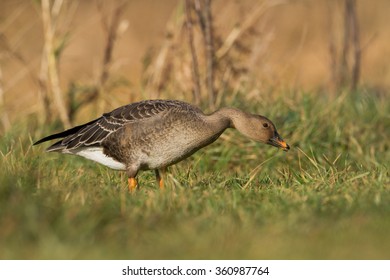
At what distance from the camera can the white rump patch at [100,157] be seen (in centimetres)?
684

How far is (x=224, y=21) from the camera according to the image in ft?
33.7

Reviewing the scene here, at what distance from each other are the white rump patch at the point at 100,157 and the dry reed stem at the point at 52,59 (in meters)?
2.47

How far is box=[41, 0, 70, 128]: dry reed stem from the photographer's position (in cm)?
939

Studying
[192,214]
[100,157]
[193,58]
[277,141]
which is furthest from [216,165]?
[192,214]

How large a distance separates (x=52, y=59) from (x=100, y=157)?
293 cm

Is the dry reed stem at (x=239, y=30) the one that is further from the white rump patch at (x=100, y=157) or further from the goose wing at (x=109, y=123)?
the white rump patch at (x=100, y=157)

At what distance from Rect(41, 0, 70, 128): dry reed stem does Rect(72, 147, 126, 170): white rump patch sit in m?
2.47

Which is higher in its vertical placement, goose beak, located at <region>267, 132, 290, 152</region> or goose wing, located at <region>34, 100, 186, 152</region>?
goose wing, located at <region>34, 100, 186, 152</region>

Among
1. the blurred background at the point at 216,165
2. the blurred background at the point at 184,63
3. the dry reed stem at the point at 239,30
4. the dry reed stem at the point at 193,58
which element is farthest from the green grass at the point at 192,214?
the dry reed stem at the point at 239,30

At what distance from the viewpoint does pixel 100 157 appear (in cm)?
698

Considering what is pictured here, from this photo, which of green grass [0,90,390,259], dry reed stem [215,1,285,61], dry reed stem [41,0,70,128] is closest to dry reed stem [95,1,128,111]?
dry reed stem [41,0,70,128]

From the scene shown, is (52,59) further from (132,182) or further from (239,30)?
(132,182)

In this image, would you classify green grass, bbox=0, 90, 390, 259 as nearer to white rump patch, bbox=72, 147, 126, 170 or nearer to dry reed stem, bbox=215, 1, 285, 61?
white rump patch, bbox=72, 147, 126, 170

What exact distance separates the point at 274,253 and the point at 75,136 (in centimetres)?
306
